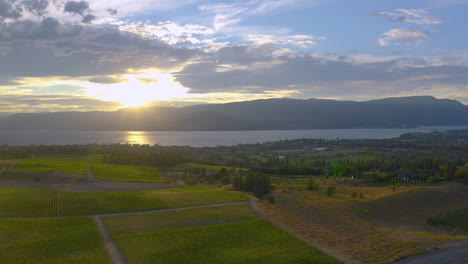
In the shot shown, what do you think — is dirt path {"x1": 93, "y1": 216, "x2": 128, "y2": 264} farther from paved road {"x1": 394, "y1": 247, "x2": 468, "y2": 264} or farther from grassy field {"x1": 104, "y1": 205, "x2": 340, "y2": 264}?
paved road {"x1": 394, "y1": 247, "x2": 468, "y2": 264}

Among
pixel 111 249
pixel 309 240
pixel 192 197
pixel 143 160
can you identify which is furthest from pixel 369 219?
pixel 143 160

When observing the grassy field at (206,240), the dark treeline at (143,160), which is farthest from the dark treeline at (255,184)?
the dark treeline at (143,160)

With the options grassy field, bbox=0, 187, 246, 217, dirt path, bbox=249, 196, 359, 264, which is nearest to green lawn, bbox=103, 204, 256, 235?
dirt path, bbox=249, 196, 359, 264

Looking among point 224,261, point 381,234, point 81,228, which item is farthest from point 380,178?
point 81,228

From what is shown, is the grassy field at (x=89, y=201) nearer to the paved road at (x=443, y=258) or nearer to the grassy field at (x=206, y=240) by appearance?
the grassy field at (x=206, y=240)

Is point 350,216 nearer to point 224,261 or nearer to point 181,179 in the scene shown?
point 224,261

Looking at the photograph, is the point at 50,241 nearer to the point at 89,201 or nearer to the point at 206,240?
the point at 206,240
